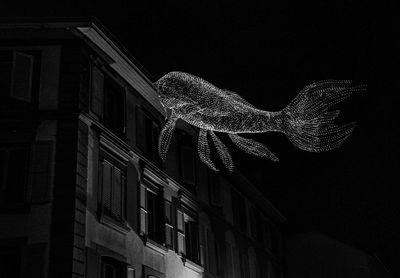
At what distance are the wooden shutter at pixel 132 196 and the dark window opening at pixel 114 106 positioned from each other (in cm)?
119

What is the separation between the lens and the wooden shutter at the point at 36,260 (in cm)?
1180

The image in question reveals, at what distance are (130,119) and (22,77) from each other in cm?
401

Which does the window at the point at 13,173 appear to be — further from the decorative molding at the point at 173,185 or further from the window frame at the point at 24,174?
the decorative molding at the point at 173,185

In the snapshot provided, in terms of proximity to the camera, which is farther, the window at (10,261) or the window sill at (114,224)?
the window sill at (114,224)

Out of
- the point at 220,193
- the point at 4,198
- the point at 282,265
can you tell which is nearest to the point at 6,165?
the point at 4,198

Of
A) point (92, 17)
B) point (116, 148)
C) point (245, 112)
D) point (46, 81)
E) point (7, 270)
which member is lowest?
point (7, 270)

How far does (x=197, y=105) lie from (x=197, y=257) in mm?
9304

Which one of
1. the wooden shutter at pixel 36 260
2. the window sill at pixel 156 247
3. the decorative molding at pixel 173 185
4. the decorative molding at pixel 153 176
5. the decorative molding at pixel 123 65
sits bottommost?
the wooden shutter at pixel 36 260

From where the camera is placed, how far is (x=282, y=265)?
105 ft

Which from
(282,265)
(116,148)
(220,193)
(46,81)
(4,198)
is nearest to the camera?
(4,198)

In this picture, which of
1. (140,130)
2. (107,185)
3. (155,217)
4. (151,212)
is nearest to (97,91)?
(140,130)

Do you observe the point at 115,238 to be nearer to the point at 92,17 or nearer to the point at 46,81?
the point at 46,81

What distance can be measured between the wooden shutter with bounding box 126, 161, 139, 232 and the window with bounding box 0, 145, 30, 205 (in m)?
3.55

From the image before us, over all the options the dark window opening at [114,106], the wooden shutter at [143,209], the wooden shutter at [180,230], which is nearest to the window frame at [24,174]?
the dark window opening at [114,106]
